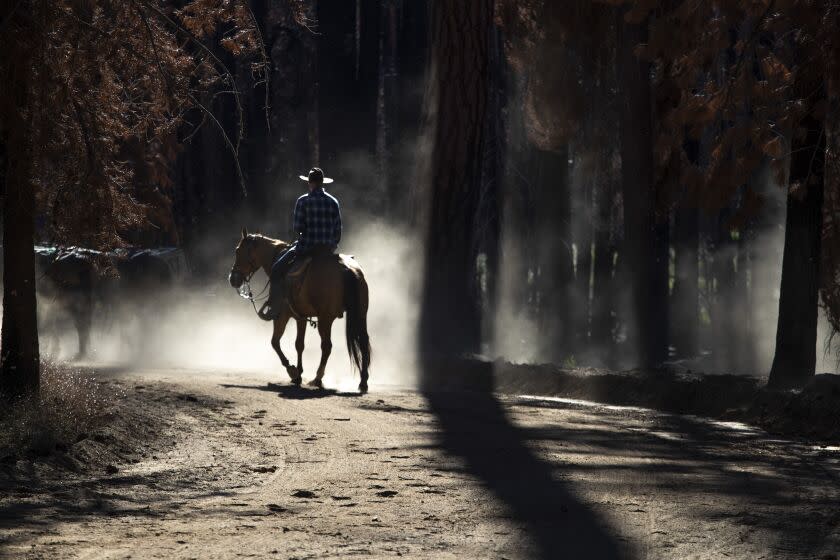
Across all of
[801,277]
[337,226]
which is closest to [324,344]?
[337,226]

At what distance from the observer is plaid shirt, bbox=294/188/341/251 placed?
60.0 ft

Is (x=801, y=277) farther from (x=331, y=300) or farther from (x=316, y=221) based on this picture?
(x=316, y=221)

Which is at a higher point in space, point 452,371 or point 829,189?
point 829,189

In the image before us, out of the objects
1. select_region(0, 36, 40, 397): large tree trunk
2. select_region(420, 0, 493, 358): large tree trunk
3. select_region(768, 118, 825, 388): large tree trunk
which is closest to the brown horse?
select_region(420, 0, 493, 358): large tree trunk

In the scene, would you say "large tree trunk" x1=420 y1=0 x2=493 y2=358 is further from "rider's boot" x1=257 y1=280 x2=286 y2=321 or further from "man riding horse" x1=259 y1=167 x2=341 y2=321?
"man riding horse" x1=259 y1=167 x2=341 y2=321

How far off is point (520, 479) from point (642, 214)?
42.9ft

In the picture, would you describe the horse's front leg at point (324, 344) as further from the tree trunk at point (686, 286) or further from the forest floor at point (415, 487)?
the tree trunk at point (686, 286)

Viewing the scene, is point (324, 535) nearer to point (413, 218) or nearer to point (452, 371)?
point (452, 371)

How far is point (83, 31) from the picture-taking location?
11766 millimetres

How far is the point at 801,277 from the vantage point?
1612cm

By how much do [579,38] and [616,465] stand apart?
14968mm

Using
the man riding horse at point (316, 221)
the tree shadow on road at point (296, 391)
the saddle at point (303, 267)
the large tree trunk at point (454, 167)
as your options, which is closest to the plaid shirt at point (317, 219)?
the man riding horse at point (316, 221)

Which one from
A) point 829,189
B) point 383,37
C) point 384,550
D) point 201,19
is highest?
point 383,37

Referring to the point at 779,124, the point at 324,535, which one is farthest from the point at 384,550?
the point at 779,124
